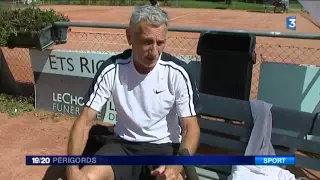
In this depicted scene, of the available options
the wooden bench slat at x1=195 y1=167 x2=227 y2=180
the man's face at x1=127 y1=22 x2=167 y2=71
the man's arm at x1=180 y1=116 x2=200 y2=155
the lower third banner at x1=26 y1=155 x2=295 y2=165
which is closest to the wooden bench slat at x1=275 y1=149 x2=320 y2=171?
the wooden bench slat at x1=195 y1=167 x2=227 y2=180

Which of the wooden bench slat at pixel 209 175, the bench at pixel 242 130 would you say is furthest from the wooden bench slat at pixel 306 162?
the wooden bench slat at pixel 209 175

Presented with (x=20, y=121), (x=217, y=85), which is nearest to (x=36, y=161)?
(x=217, y=85)

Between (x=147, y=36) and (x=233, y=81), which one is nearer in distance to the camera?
(x=147, y=36)

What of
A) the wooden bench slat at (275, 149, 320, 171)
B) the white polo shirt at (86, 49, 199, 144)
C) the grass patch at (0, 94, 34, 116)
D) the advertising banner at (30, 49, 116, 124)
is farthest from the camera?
the grass patch at (0, 94, 34, 116)

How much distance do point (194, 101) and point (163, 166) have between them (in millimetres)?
563

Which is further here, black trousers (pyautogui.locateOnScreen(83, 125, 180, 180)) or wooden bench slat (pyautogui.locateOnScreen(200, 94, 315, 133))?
wooden bench slat (pyautogui.locateOnScreen(200, 94, 315, 133))

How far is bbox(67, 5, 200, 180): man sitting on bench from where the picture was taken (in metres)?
2.82

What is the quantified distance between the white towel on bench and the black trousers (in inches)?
33.7

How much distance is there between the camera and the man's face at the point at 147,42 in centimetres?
268

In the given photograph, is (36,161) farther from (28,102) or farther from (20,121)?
(28,102)

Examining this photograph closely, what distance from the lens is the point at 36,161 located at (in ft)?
7.74

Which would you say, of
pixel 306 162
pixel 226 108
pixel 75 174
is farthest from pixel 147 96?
pixel 306 162

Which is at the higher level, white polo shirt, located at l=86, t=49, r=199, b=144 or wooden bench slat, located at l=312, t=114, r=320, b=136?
white polo shirt, located at l=86, t=49, r=199, b=144

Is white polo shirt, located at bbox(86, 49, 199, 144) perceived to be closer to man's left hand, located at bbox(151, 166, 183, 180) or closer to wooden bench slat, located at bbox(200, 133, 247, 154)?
man's left hand, located at bbox(151, 166, 183, 180)
